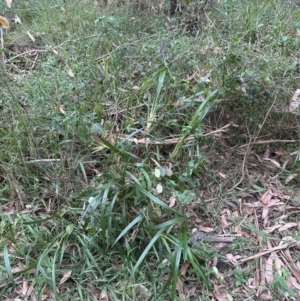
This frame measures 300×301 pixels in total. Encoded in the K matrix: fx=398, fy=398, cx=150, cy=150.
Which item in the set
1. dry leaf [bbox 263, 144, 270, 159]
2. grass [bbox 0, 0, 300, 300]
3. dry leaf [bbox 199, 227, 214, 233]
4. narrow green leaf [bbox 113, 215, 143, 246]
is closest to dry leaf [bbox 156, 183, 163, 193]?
grass [bbox 0, 0, 300, 300]

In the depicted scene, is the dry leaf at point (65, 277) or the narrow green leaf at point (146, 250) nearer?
the narrow green leaf at point (146, 250)

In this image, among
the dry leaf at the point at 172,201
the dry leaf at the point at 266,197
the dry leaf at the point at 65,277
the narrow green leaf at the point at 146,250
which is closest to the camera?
the narrow green leaf at the point at 146,250

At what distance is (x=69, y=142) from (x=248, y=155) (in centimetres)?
120

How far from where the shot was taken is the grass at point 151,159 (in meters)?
2.09

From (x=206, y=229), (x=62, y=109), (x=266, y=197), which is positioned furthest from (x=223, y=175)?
(x=62, y=109)

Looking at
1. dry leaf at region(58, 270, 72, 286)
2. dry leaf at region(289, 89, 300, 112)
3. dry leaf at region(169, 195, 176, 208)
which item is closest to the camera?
dry leaf at region(58, 270, 72, 286)

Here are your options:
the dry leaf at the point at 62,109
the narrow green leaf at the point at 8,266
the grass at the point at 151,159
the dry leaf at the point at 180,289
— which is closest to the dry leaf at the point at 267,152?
the grass at the point at 151,159

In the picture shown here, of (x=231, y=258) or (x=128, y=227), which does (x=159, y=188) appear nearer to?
(x=128, y=227)

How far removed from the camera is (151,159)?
2.53m

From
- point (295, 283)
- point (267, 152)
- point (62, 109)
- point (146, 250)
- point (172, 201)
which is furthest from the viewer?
point (267, 152)

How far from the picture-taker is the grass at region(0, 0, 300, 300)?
209cm

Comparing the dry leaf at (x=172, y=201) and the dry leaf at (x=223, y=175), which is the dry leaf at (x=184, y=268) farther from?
the dry leaf at (x=223, y=175)

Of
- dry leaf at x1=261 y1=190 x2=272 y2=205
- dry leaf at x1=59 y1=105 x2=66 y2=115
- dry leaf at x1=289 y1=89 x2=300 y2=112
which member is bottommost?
dry leaf at x1=261 y1=190 x2=272 y2=205

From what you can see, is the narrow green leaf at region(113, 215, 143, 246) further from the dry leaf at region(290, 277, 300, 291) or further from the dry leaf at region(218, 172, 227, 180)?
the dry leaf at region(290, 277, 300, 291)
